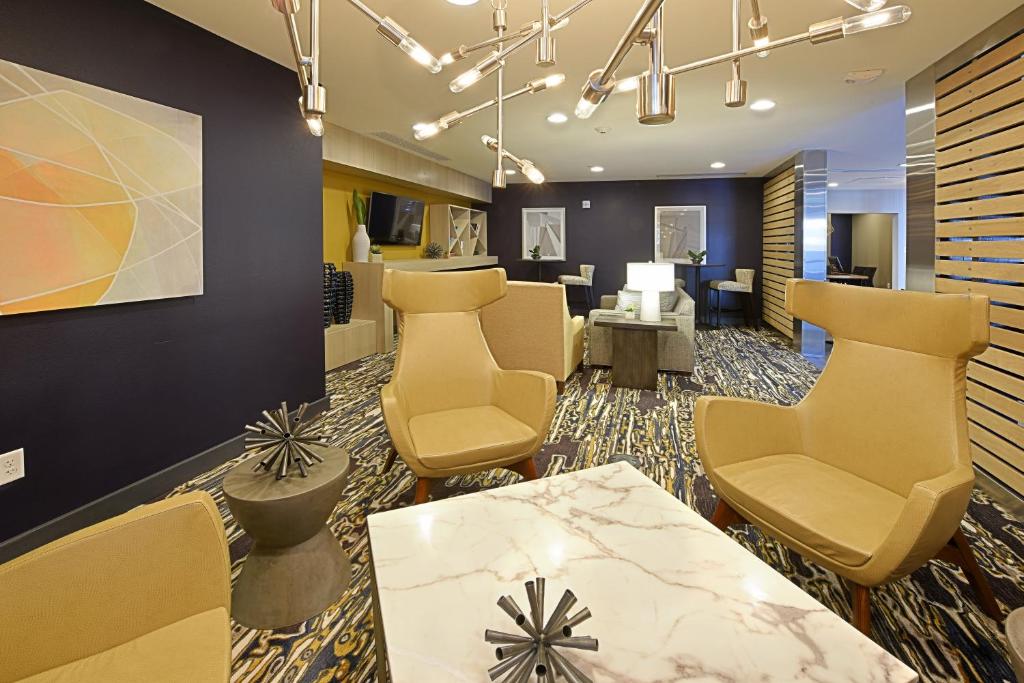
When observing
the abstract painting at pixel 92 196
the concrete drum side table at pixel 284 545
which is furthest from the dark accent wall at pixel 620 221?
the concrete drum side table at pixel 284 545

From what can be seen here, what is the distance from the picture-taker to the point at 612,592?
1254 millimetres

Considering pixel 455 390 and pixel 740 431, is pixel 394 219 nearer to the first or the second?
pixel 455 390

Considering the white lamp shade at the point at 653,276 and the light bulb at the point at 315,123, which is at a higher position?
the light bulb at the point at 315,123

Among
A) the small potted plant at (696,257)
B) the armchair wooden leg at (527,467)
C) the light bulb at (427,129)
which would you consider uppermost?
the small potted plant at (696,257)

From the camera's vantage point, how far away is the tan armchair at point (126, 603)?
3.43 feet

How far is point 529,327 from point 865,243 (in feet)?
42.5

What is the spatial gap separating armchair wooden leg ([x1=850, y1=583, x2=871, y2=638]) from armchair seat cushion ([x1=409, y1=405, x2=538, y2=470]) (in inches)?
53.7

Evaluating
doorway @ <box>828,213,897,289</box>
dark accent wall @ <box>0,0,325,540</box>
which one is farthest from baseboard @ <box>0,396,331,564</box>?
doorway @ <box>828,213,897,289</box>

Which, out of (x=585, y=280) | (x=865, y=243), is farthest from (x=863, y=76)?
(x=865, y=243)

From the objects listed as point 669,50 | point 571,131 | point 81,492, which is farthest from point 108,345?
point 571,131

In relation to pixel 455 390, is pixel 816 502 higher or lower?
lower

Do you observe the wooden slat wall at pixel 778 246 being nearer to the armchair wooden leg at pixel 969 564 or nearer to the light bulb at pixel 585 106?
the armchair wooden leg at pixel 969 564

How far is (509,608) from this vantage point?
40.7 inches

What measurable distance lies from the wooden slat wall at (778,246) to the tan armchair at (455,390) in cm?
534
